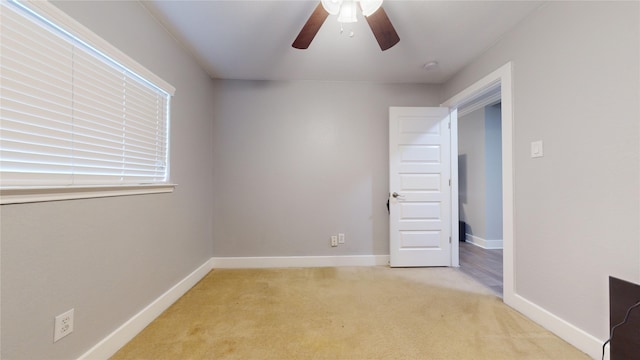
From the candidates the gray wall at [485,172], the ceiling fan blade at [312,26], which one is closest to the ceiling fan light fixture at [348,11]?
the ceiling fan blade at [312,26]

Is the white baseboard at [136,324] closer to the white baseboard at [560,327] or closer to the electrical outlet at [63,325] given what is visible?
the electrical outlet at [63,325]

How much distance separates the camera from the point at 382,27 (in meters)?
1.65

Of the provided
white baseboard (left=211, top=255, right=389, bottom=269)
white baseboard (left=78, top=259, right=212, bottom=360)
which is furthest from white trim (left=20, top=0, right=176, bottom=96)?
white baseboard (left=211, top=255, right=389, bottom=269)

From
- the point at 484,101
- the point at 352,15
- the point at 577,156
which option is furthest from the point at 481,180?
the point at 352,15

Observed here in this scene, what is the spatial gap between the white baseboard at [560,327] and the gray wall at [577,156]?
4 centimetres

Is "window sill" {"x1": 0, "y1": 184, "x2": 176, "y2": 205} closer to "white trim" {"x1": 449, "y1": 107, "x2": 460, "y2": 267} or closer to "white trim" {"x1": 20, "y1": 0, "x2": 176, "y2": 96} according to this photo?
"white trim" {"x1": 20, "y1": 0, "x2": 176, "y2": 96}

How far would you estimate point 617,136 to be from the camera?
1.33 meters

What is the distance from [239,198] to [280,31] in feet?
6.43

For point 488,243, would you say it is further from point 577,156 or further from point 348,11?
point 348,11

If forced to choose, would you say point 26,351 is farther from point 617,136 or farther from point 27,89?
point 617,136

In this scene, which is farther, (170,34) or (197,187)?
(197,187)

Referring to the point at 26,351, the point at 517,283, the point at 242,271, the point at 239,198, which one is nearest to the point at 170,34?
the point at 239,198

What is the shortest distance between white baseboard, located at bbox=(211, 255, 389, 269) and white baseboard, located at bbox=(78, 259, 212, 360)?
553mm

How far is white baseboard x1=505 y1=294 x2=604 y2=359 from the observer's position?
1.45m
